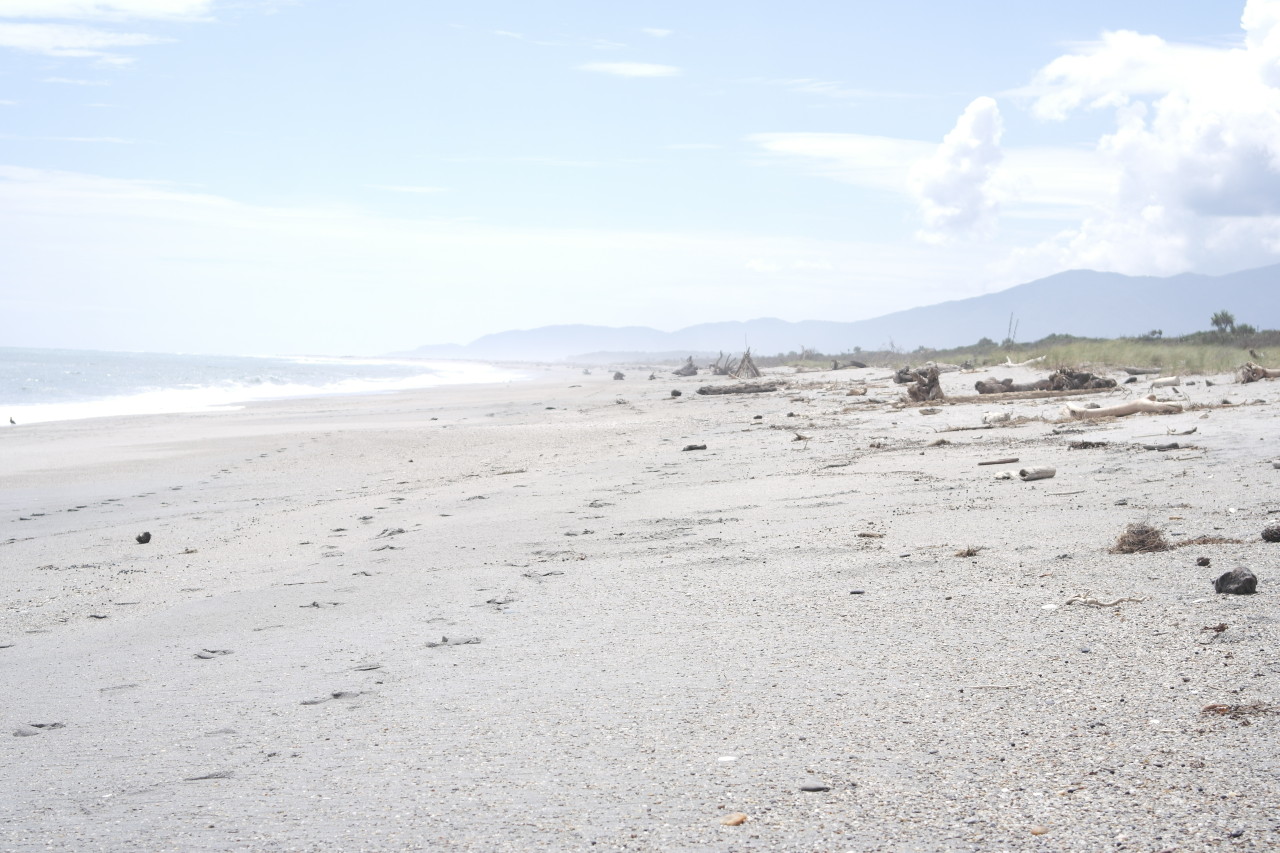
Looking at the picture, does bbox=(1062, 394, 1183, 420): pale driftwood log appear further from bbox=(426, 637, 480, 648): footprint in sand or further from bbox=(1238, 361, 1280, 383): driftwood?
bbox=(426, 637, 480, 648): footprint in sand

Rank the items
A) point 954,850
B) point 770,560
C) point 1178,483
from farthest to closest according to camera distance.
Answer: point 1178,483, point 770,560, point 954,850

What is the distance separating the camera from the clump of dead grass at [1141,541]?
17.0 ft

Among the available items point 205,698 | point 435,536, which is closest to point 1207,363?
point 435,536

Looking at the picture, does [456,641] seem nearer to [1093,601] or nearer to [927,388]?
[1093,601]

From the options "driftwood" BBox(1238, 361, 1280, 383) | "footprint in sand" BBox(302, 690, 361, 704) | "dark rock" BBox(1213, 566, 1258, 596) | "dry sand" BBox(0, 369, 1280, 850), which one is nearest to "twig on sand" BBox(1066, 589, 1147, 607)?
"dry sand" BBox(0, 369, 1280, 850)

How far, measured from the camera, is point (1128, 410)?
38.5ft

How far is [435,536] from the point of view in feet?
25.0

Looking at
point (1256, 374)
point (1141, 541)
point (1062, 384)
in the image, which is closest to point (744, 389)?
point (1062, 384)

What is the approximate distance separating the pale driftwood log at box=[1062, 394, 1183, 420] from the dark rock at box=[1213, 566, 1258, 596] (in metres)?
7.71

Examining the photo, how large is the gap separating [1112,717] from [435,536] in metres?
5.48

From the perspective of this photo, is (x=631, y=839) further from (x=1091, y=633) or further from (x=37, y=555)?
(x=37, y=555)

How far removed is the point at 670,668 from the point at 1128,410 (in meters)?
9.73

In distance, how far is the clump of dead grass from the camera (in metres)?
5.19

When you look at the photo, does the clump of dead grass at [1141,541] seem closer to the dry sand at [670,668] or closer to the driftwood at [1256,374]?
the dry sand at [670,668]
